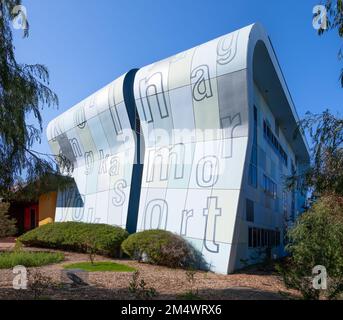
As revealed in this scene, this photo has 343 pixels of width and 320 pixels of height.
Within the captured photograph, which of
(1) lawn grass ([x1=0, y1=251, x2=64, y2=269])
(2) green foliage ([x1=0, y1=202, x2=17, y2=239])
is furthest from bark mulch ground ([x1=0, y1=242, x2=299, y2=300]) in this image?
(2) green foliage ([x1=0, y1=202, x2=17, y2=239])

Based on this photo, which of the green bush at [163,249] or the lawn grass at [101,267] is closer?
the lawn grass at [101,267]

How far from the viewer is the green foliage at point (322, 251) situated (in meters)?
7.88

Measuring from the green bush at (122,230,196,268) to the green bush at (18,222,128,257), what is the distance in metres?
1.52

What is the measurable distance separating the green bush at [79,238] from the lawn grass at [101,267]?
6.80 feet

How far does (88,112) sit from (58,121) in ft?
14.8

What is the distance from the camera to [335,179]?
9.41 metres

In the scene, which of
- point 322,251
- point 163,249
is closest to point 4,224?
point 163,249

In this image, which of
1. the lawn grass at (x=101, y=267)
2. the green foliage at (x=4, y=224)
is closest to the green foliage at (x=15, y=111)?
the lawn grass at (x=101, y=267)

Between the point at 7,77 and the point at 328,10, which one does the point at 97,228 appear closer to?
the point at 7,77

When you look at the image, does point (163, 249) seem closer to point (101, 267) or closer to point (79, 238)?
point (101, 267)

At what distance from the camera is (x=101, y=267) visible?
13.9m

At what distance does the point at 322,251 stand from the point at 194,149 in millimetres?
8032

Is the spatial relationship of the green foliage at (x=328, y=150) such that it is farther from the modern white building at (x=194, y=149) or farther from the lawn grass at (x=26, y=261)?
the lawn grass at (x=26, y=261)

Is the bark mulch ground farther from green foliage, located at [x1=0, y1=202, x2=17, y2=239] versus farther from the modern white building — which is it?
green foliage, located at [x1=0, y1=202, x2=17, y2=239]
